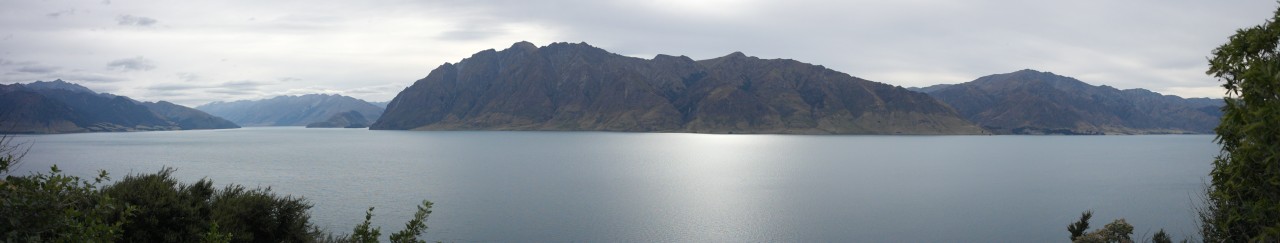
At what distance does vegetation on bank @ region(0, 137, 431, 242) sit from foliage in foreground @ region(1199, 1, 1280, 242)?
725 inches

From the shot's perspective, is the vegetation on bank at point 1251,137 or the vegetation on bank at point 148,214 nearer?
the vegetation on bank at point 148,214

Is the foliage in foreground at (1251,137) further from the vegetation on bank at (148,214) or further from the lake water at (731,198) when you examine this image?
the vegetation on bank at (148,214)

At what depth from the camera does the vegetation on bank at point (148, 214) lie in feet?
32.4

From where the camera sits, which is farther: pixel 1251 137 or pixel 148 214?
pixel 148 214

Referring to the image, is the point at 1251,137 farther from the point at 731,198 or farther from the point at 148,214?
the point at 731,198

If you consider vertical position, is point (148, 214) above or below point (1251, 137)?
below

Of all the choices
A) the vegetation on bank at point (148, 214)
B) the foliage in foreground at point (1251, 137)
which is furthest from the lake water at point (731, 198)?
the vegetation on bank at point (148, 214)

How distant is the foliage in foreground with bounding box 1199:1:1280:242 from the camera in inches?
583

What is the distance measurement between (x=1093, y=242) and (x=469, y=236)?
122 feet

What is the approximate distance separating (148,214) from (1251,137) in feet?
96.3

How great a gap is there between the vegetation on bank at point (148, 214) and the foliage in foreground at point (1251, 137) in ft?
60.4

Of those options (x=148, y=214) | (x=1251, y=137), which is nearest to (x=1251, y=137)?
(x=1251, y=137)

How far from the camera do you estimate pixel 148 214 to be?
20.4 metres

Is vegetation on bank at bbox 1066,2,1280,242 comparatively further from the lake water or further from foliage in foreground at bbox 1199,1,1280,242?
the lake water
